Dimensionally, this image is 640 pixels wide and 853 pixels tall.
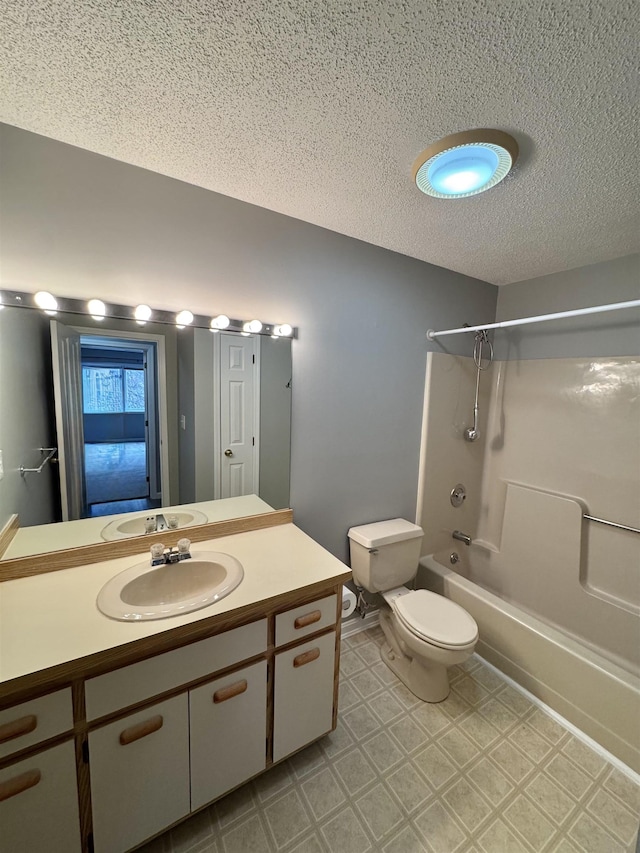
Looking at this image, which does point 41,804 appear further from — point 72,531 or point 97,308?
point 97,308

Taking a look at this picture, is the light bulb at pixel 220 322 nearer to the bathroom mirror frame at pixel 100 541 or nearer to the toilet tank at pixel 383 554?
the bathroom mirror frame at pixel 100 541

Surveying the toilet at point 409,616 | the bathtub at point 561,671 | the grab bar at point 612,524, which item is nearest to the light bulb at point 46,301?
the toilet at point 409,616

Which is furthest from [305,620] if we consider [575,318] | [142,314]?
[575,318]

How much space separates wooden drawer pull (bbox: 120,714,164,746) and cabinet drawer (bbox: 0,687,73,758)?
0.15m

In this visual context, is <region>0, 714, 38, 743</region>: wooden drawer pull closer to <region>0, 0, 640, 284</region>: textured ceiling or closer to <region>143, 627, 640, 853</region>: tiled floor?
<region>143, 627, 640, 853</region>: tiled floor

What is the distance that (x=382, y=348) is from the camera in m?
2.00

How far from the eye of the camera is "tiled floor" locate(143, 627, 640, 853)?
1.13 meters

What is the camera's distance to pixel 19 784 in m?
0.82

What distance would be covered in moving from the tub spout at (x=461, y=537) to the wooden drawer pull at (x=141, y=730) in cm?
206

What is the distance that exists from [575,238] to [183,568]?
243 cm

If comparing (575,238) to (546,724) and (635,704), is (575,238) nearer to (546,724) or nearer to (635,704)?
(635,704)

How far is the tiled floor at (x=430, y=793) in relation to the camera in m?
1.13

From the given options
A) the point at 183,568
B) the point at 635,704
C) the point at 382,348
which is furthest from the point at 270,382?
the point at 635,704

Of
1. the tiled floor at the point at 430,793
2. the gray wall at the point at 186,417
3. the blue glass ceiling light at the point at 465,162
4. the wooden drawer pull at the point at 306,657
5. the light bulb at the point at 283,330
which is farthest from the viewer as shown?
the light bulb at the point at 283,330
